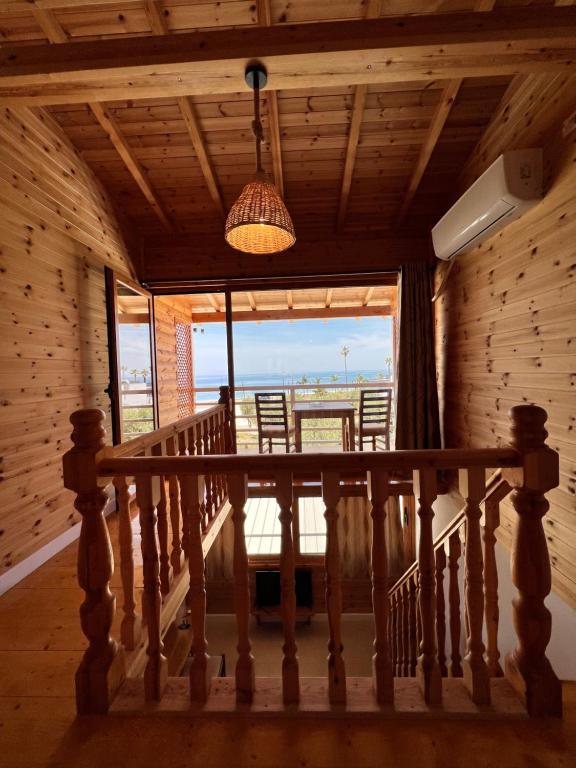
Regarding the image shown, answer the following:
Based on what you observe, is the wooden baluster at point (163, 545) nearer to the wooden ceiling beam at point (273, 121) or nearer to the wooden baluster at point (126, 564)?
the wooden baluster at point (126, 564)

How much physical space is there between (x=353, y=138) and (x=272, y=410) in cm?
275

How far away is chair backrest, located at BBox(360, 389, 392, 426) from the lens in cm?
439

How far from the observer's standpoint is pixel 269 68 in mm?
1892

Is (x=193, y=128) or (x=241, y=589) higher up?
(x=193, y=128)

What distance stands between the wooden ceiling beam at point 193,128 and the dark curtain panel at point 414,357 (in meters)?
2.00

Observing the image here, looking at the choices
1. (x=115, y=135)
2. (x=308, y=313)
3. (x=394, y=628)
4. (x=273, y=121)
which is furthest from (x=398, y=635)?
(x=308, y=313)

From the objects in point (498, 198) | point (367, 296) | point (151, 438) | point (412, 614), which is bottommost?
point (412, 614)

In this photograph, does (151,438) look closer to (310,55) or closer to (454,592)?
(454,592)

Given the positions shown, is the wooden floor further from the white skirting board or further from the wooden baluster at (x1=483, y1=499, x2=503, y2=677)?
the white skirting board

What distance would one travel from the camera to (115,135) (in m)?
2.88

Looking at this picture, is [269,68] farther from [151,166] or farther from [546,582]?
[546,582]

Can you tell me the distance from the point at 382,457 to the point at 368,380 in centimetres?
491

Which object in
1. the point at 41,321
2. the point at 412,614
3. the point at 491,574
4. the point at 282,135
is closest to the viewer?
the point at 491,574

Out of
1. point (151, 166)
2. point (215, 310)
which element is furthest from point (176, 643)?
point (215, 310)
